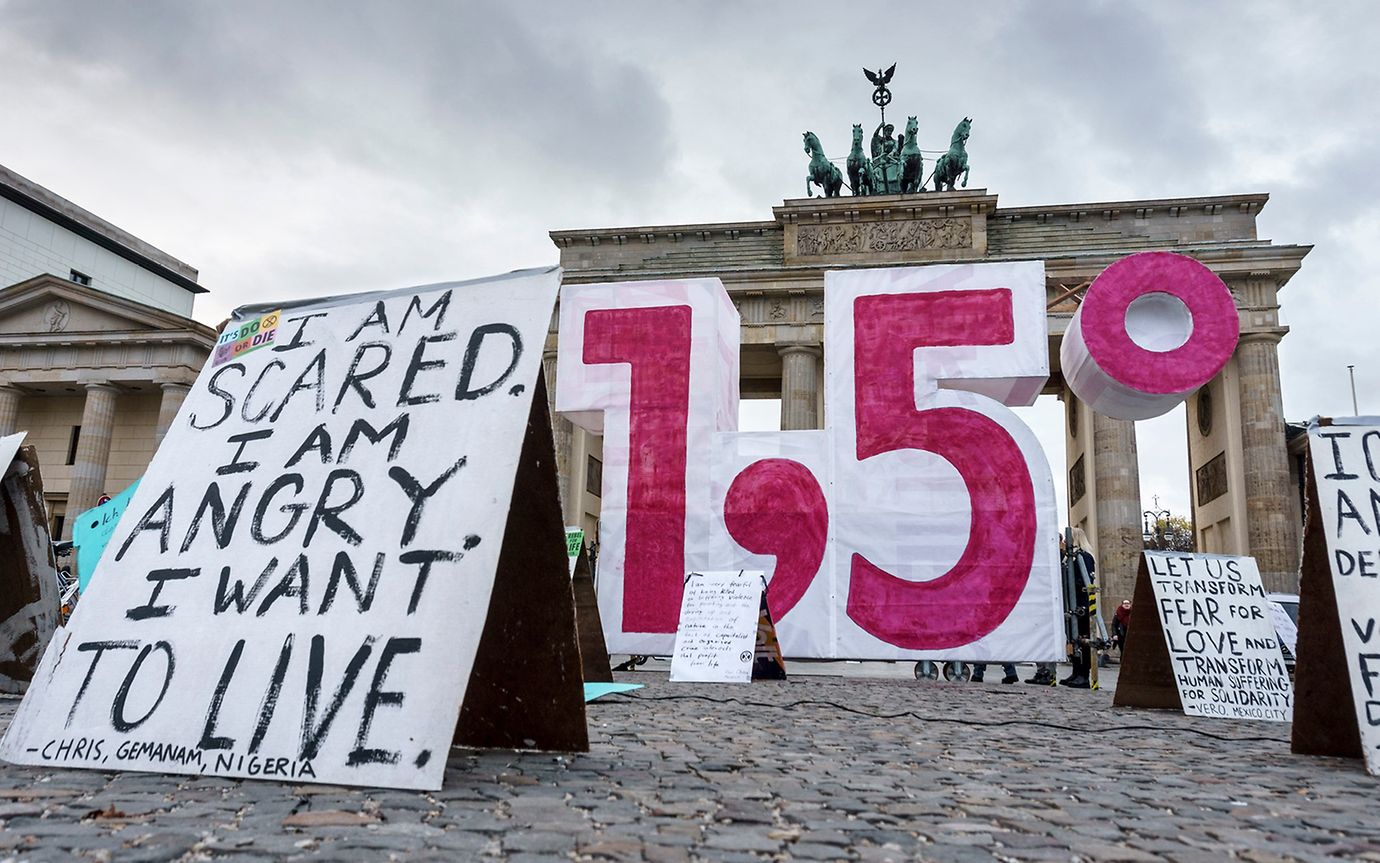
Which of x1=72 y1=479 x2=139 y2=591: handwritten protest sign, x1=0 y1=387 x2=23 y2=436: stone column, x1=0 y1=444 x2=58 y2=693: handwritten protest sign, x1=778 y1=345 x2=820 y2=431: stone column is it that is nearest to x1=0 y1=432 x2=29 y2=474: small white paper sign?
x1=0 y1=444 x2=58 y2=693: handwritten protest sign

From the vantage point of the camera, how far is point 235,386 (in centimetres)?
420

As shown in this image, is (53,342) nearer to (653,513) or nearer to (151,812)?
(653,513)

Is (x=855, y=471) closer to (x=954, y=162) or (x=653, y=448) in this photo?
(x=653, y=448)

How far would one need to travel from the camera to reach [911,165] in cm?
3394

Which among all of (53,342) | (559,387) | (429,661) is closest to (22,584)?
(429,661)

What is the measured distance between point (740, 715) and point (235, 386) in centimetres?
373

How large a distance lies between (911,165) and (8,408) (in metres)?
35.4

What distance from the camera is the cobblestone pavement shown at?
2.47 meters

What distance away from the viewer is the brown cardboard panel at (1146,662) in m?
7.47

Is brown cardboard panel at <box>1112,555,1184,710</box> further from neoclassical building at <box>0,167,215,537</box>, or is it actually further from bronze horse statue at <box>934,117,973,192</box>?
neoclassical building at <box>0,167,215,537</box>

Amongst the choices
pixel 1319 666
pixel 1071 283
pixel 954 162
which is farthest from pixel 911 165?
pixel 1319 666

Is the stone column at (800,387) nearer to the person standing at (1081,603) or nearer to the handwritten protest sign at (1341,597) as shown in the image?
the person standing at (1081,603)

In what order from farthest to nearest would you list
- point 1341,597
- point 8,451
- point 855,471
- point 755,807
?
1. point 855,471
2. point 8,451
3. point 1341,597
4. point 755,807

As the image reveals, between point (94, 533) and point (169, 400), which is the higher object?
point (169, 400)
